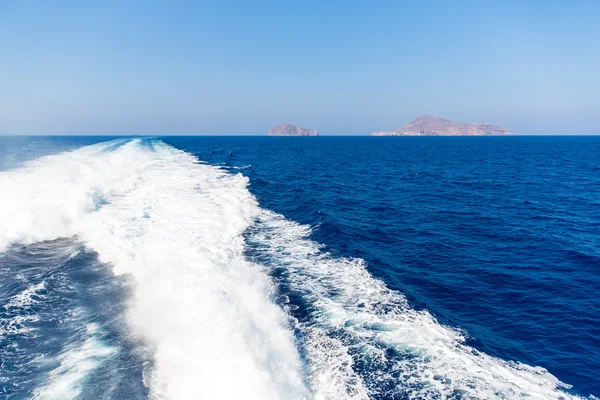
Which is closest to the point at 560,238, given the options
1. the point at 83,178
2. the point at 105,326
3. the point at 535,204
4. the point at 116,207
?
the point at 535,204

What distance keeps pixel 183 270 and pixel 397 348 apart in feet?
30.4

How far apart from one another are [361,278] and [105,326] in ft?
33.9

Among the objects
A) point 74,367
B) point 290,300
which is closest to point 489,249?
point 290,300

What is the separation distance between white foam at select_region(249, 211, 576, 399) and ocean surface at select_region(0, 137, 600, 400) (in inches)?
2.3

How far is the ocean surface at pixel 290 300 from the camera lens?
857cm

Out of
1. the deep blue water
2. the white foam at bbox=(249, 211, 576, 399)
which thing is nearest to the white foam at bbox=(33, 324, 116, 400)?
the white foam at bbox=(249, 211, 576, 399)

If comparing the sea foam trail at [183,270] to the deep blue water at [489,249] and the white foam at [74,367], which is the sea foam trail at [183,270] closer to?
the white foam at [74,367]

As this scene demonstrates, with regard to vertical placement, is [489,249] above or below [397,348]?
above

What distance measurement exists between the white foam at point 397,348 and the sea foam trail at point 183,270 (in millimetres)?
1308

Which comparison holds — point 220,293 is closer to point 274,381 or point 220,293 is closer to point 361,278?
point 274,381

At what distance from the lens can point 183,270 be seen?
45.3ft

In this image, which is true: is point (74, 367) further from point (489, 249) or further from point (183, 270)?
point (489, 249)

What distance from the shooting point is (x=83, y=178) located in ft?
105

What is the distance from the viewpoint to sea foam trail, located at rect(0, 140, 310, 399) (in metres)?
8.38
